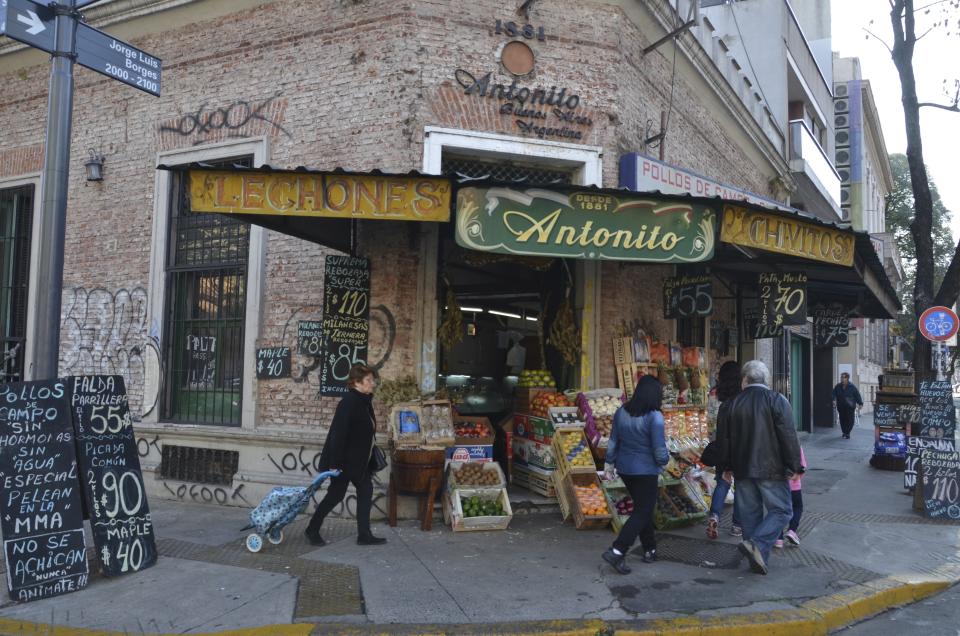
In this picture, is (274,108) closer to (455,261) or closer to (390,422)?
(455,261)

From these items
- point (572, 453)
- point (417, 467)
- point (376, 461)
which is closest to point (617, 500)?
point (572, 453)

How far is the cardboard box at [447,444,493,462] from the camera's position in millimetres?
7656

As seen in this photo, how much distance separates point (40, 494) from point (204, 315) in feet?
13.3

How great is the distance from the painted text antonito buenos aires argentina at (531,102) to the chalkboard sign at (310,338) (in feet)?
10.6

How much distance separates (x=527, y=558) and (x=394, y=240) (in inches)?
148

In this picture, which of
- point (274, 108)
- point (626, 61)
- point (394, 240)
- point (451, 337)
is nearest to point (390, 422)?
point (451, 337)

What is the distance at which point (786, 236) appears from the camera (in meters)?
7.59

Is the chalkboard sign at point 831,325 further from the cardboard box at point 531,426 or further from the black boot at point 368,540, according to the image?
the black boot at point 368,540

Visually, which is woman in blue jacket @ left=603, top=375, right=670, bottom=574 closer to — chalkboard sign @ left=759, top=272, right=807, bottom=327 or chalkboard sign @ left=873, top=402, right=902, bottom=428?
chalkboard sign @ left=759, top=272, right=807, bottom=327

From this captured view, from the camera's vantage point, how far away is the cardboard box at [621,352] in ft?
28.1

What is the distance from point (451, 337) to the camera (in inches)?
338

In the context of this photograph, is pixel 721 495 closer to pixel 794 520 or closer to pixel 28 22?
pixel 794 520

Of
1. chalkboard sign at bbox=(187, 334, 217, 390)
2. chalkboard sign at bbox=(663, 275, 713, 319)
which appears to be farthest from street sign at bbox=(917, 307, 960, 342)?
chalkboard sign at bbox=(187, 334, 217, 390)

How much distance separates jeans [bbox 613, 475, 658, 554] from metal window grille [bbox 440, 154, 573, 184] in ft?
12.7
